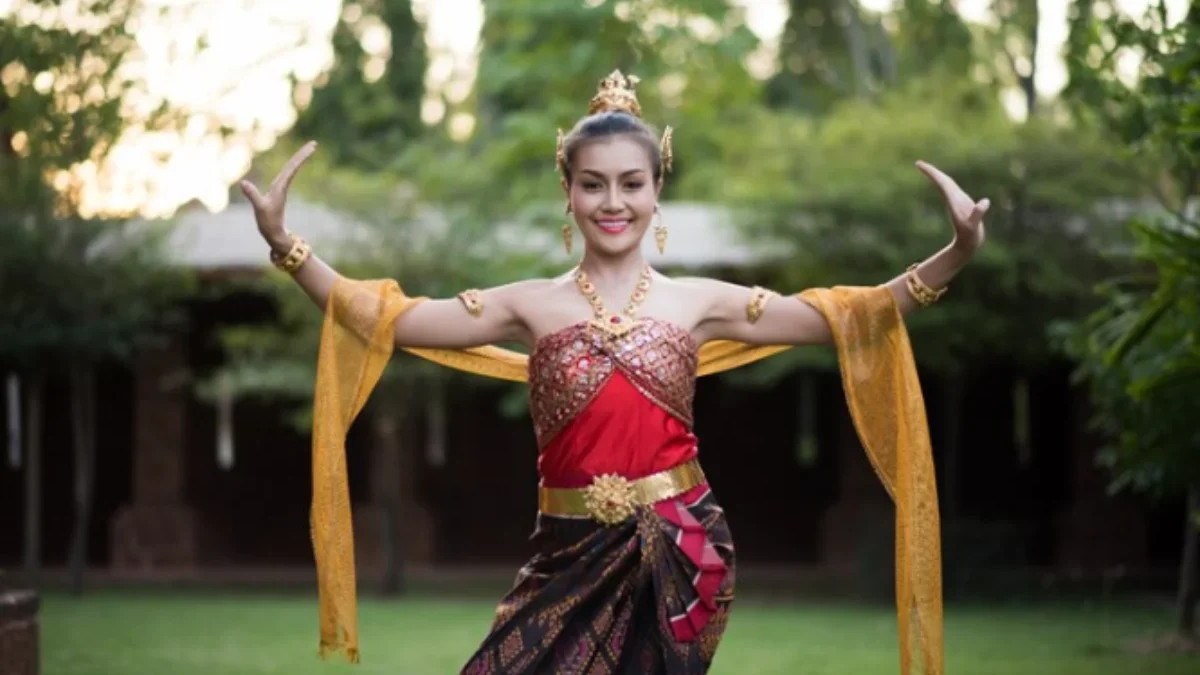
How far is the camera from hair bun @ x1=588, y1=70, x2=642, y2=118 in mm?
4973

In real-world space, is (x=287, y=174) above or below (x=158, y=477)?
above

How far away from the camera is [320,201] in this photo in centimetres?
1539

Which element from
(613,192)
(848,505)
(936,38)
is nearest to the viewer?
(613,192)

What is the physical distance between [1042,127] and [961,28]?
8067 millimetres

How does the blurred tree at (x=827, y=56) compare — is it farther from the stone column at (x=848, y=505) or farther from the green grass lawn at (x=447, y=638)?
the green grass lawn at (x=447, y=638)

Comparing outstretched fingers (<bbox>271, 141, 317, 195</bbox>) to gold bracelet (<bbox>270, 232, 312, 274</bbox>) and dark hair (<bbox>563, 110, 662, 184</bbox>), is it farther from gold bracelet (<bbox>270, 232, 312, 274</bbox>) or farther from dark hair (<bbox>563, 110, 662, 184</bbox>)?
dark hair (<bbox>563, 110, 662, 184</bbox>)

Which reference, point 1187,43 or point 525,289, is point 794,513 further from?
point 525,289

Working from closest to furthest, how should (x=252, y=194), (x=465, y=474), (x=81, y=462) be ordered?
(x=252, y=194), (x=81, y=462), (x=465, y=474)

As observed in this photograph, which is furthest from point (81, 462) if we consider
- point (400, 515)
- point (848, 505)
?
point (848, 505)

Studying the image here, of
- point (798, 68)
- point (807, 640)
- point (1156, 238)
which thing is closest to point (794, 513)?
point (807, 640)

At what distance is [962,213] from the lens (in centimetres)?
473

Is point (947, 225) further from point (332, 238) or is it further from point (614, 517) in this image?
point (614, 517)

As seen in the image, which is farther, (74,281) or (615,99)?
(74,281)

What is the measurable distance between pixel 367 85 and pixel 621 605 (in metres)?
21.0
